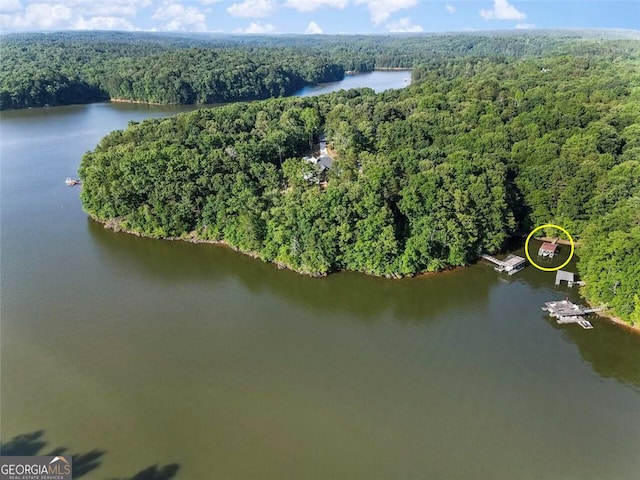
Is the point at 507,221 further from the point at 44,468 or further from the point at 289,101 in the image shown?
the point at 289,101

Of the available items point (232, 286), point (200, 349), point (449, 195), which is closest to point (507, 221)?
point (449, 195)

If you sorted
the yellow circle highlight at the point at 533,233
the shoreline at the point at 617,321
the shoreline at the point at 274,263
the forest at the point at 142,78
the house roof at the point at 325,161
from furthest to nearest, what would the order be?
the forest at the point at 142,78, the house roof at the point at 325,161, the yellow circle highlight at the point at 533,233, the shoreline at the point at 274,263, the shoreline at the point at 617,321

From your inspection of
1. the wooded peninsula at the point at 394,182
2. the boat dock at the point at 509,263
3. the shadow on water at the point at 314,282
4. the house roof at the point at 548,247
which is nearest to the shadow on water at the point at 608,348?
the wooded peninsula at the point at 394,182

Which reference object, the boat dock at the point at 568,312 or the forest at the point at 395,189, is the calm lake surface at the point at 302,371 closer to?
the boat dock at the point at 568,312

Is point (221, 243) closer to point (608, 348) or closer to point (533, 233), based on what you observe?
point (533, 233)

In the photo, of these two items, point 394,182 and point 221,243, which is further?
point 221,243

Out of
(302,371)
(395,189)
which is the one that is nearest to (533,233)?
(395,189)

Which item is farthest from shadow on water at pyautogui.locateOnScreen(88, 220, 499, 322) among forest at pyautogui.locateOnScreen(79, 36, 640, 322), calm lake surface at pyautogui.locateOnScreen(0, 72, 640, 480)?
forest at pyautogui.locateOnScreen(79, 36, 640, 322)

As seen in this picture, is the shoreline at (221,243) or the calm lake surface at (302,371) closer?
the calm lake surface at (302,371)
